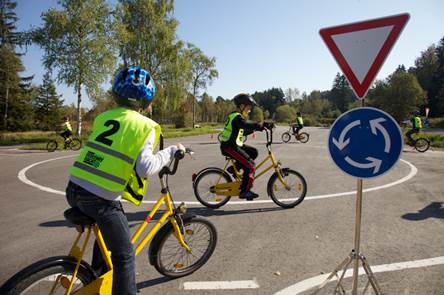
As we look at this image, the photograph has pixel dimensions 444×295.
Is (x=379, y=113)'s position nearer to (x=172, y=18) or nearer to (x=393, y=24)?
(x=393, y=24)

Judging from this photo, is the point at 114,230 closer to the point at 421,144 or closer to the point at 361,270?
the point at 361,270

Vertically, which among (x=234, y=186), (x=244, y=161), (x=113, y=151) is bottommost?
A: (x=234, y=186)

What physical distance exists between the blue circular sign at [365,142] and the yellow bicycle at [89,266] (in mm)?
1435

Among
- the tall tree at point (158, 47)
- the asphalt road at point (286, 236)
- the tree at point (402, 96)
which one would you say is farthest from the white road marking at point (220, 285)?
the tree at point (402, 96)

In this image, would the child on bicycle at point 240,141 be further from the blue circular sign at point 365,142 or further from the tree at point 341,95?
the tree at point 341,95

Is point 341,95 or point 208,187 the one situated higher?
point 341,95

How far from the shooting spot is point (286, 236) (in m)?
4.35

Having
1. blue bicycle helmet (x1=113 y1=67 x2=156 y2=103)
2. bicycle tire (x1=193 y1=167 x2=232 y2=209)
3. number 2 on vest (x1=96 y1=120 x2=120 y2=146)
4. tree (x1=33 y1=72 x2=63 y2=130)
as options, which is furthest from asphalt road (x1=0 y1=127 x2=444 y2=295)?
tree (x1=33 y1=72 x2=63 y2=130)

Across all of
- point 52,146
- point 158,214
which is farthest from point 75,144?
point 158,214

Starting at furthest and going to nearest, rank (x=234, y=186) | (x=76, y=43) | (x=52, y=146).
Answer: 1. (x=76, y=43)
2. (x=52, y=146)
3. (x=234, y=186)

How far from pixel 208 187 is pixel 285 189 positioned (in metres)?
1.53

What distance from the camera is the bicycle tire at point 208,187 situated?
19.1 ft

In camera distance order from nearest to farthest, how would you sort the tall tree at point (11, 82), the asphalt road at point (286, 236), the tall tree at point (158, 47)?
the asphalt road at point (286, 236) → the tall tree at point (158, 47) → the tall tree at point (11, 82)

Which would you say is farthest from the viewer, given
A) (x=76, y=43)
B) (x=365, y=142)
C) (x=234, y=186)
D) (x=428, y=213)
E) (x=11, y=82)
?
(x=11, y=82)
